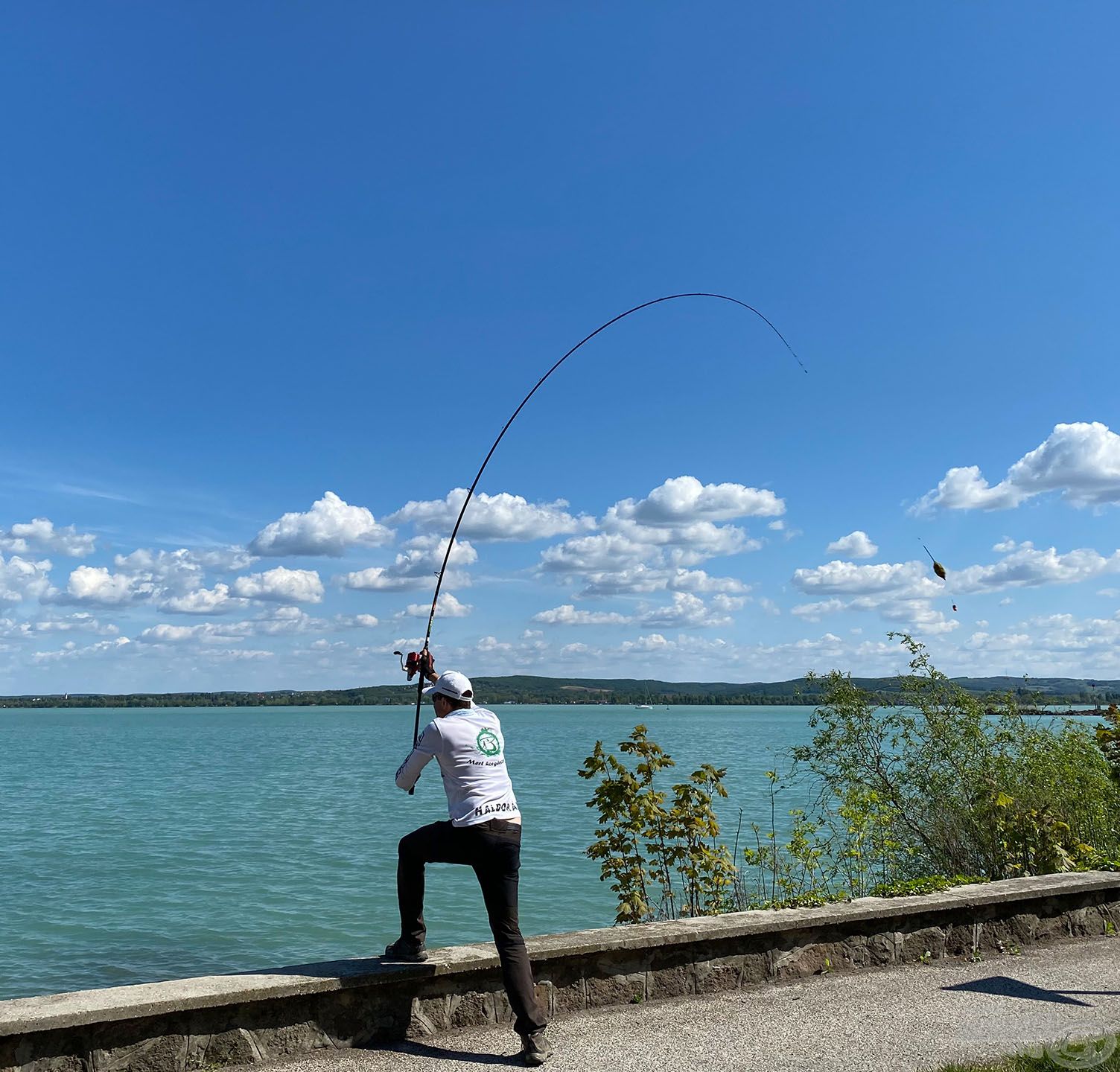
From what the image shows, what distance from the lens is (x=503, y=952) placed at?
504cm

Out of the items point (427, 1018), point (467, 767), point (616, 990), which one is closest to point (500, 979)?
point (427, 1018)

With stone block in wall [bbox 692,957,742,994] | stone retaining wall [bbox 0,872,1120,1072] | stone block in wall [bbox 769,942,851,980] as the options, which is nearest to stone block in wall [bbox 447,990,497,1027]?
stone retaining wall [bbox 0,872,1120,1072]

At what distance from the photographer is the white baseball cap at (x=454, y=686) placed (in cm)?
543

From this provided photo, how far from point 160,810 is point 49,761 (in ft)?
122

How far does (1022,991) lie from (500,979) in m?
3.23

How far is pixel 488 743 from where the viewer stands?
523 centimetres

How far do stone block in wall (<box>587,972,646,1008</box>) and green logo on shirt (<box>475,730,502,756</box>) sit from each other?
1598mm

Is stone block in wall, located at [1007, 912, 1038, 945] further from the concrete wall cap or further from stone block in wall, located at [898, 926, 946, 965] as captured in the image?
stone block in wall, located at [898, 926, 946, 965]

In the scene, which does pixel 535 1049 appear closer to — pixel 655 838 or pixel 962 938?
pixel 962 938

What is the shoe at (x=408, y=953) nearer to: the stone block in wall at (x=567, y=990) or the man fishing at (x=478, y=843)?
the man fishing at (x=478, y=843)

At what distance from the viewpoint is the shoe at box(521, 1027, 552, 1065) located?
4.84m

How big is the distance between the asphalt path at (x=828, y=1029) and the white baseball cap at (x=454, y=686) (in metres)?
1.81

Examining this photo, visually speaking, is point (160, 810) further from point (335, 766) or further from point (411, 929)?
point (411, 929)

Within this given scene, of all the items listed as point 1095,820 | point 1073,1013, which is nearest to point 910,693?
point 1095,820
